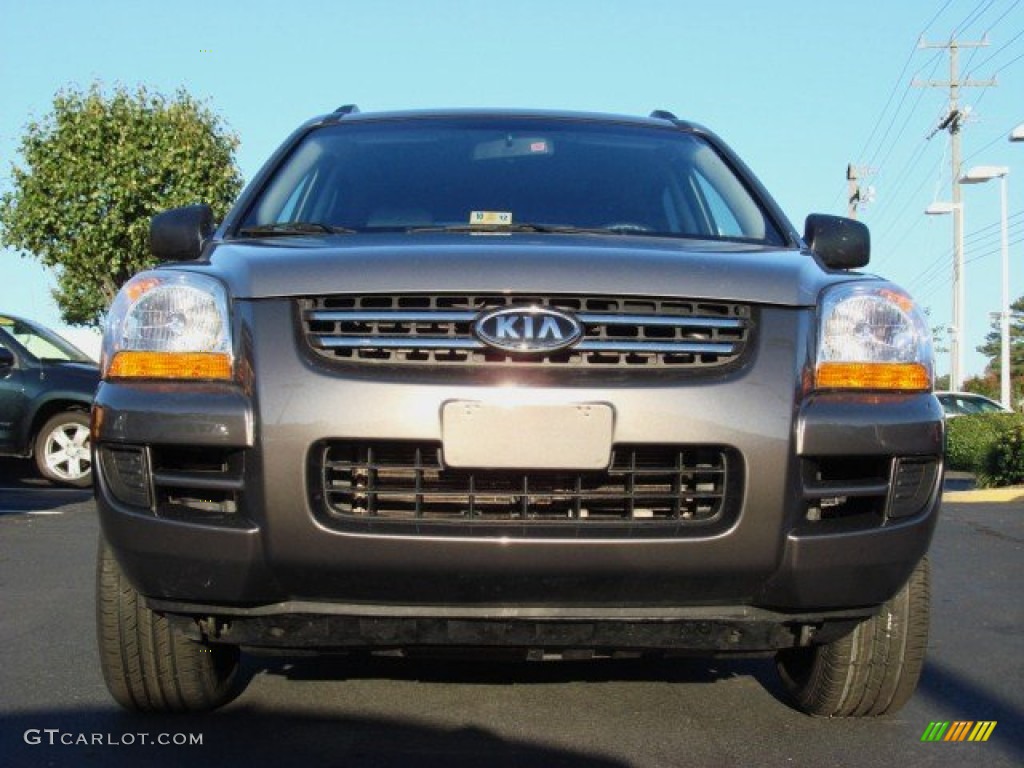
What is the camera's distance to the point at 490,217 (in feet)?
13.3

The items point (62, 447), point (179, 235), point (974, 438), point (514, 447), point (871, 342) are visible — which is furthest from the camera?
point (974, 438)

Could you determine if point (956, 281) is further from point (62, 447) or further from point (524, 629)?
point (524, 629)

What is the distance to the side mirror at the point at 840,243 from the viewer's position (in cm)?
391

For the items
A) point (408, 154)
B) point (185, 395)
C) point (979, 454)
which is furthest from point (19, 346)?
point (979, 454)

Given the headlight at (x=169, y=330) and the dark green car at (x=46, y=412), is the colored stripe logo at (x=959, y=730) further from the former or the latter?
the dark green car at (x=46, y=412)

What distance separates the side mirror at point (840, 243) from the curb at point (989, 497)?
31.5 feet

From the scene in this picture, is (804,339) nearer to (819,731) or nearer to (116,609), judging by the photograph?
(819,731)

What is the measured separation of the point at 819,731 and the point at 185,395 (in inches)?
76.0

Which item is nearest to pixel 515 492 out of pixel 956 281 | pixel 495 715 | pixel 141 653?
pixel 495 715

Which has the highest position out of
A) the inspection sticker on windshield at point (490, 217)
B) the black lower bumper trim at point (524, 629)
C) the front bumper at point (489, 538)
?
the inspection sticker on windshield at point (490, 217)

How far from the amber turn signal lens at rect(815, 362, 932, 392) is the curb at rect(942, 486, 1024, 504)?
33.5 feet

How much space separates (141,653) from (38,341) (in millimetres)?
9955

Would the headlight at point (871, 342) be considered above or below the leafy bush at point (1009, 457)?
above

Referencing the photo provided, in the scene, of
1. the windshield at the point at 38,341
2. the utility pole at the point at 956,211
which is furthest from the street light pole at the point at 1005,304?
the windshield at the point at 38,341
